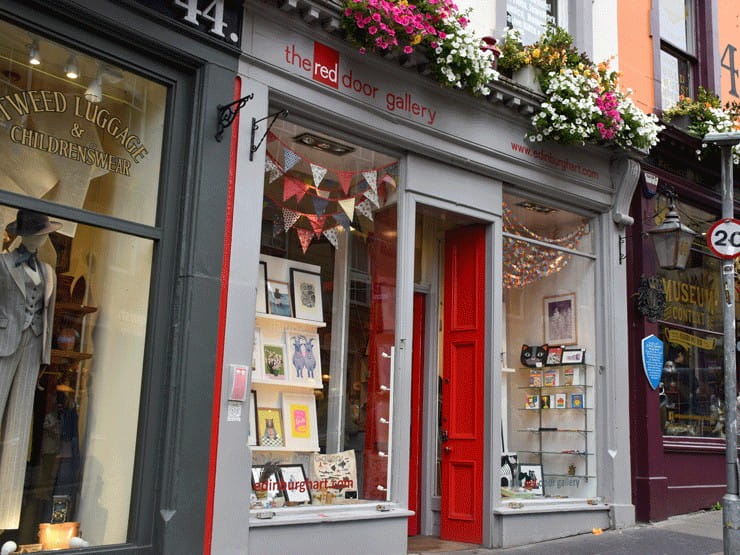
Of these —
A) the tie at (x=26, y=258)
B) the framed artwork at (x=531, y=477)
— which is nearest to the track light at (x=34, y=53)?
the tie at (x=26, y=258)

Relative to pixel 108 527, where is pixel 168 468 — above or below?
above

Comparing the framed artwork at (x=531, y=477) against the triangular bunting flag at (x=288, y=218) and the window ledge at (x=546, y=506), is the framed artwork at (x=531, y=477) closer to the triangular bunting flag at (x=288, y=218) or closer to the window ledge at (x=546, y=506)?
the window ledge at (x=546, y=506)

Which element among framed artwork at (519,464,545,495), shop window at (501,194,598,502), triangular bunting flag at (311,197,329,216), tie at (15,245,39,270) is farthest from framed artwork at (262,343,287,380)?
framed artwork at (519,464,545,495)

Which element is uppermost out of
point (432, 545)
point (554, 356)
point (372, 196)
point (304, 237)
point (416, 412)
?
point (372, 196)

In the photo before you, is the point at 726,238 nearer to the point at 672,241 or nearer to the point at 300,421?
the point at 672,241

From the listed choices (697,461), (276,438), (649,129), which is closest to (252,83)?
(276,438)

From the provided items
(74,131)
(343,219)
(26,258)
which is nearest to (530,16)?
(343,219)

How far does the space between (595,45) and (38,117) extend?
7729 mm

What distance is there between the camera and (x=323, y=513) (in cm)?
752

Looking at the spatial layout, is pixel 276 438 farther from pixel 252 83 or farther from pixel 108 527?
pixel 252 83

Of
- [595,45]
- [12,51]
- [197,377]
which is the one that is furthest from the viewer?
[595,45]

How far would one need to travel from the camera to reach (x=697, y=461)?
1140 centimetres

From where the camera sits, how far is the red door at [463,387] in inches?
362

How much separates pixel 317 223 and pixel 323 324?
1.01 meters
